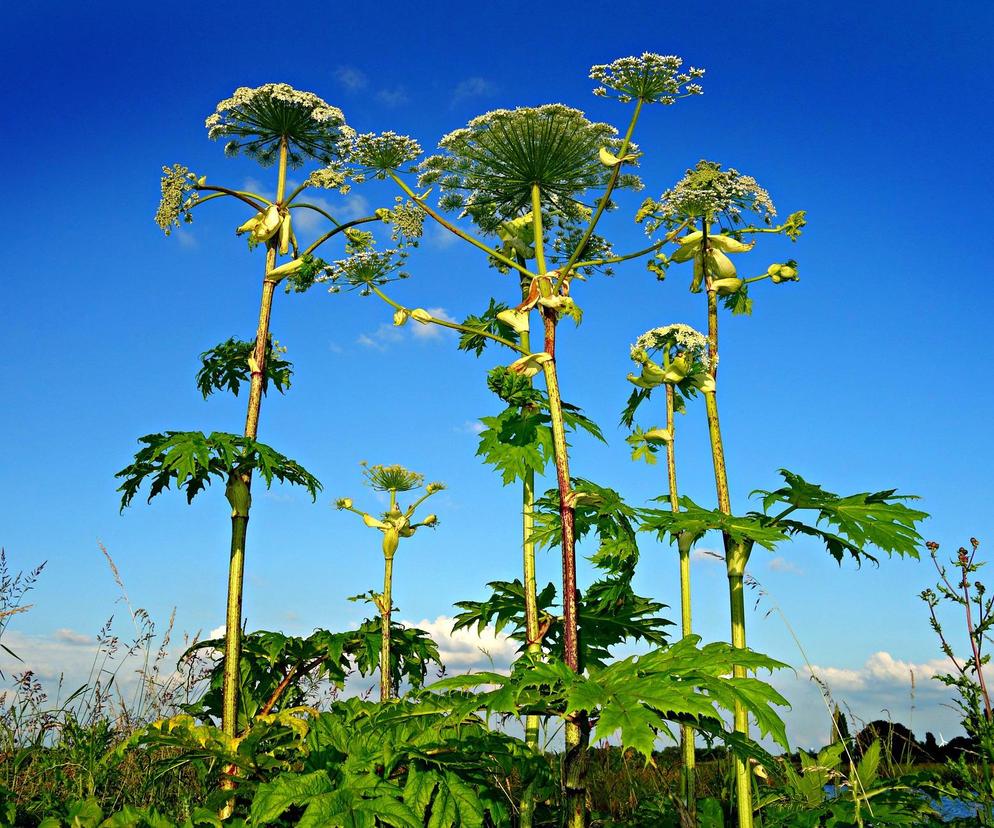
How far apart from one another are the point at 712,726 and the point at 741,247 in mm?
2924

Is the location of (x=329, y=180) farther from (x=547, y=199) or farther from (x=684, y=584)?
(x=684, y=584)

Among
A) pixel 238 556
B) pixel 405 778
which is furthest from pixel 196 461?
pixel 405 778

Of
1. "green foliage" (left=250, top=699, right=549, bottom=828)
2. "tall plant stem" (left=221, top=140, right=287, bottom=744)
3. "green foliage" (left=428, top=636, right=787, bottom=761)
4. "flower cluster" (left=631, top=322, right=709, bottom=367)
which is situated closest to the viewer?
"green foliage" (left=428, top=636, right=787, bottom=761)

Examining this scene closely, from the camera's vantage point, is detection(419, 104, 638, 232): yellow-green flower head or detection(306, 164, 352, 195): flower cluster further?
detection(306, 164, 352, 195): flower cluster

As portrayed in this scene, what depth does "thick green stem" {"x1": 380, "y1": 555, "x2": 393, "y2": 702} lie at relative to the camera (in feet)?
20.4

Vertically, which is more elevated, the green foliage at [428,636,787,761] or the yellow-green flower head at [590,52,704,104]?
the yellow-green flower head at [590,52,704,104]

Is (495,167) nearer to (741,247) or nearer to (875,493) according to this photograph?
(741,247)

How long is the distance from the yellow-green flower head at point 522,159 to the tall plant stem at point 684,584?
4.82 feet

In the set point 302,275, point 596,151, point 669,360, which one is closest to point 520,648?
point 669,360

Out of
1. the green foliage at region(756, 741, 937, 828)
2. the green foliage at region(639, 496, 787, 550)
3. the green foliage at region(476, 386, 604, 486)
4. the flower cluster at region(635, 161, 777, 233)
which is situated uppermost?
the flower cluster at region(635, 161, 777, 233)

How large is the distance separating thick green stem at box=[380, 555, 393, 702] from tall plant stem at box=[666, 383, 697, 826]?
225 centimetres

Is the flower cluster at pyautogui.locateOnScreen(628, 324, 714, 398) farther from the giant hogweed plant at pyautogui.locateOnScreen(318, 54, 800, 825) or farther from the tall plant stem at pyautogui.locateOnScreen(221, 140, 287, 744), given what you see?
the tall plant stem at pyautogui.locateOnScreen(221, 140, 287, 744)

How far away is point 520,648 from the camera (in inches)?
198

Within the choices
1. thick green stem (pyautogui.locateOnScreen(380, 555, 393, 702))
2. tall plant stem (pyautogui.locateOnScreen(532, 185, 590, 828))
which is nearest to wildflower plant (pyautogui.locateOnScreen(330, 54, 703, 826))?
tall plant stem (pyautogui.locateOnScreen(532, 185, 590, 828))
